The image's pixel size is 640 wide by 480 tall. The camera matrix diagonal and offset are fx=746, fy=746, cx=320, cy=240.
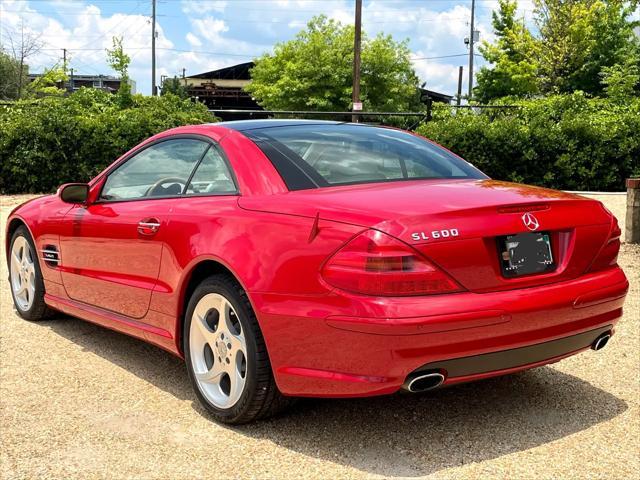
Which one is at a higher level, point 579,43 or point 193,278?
point 579,43

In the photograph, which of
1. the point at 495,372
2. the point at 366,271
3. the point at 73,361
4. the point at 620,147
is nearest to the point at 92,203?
the point at 73,361

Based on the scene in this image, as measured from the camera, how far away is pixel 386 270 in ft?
9.68

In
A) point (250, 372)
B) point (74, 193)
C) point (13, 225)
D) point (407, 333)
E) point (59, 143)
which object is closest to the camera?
point (407, 333)

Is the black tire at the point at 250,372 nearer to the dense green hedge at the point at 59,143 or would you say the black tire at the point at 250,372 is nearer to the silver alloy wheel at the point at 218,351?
the silver alloy wheel at the point at 218,351

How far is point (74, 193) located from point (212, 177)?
132 cm

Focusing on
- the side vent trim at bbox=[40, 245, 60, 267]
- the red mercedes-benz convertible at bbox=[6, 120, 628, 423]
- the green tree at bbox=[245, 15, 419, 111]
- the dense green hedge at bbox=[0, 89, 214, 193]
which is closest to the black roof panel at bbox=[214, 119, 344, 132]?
the red mercedes-benz convertible at bbox=[6, 120, 628, 423]

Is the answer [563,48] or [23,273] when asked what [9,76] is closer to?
[563,48]

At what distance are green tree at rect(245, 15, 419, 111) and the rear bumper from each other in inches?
1720

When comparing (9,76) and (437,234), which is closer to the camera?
(437,234)

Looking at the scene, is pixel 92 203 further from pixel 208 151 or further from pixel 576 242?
pixel 576 242

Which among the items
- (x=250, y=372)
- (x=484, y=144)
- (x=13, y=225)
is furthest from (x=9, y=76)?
(x=250, y=372)

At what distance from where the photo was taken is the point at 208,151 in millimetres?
4098

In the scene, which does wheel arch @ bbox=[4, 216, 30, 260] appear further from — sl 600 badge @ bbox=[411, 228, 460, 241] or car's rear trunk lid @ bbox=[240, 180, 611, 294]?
sl 600 badge @ bbox=[411, 228, 460, 241]

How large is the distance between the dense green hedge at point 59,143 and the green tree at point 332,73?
102ft
